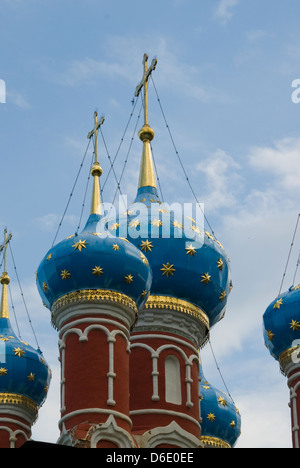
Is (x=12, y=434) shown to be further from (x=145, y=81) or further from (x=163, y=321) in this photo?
(x=145, y=81)

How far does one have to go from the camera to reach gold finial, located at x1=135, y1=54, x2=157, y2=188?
29.5 m

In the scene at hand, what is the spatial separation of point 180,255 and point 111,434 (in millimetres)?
5145

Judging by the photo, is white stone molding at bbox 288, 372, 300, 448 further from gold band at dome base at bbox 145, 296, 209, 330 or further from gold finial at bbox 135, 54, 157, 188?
gold finial at bbox 135, 54, 157, 188

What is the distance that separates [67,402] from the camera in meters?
23.8

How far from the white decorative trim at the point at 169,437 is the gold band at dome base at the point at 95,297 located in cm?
276

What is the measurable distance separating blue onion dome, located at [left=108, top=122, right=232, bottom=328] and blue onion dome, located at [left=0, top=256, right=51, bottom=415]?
3335mm

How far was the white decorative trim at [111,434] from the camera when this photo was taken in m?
23.1

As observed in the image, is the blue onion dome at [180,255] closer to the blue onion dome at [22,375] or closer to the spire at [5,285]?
the blue onion dome at [22,375]

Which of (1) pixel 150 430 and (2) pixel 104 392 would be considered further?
(1) pixel 150 430

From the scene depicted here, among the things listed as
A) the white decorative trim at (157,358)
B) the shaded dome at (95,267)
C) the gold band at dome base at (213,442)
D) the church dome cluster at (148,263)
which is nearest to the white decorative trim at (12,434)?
the white decorative trim at (157,358)

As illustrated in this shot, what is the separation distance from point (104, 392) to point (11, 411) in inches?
209

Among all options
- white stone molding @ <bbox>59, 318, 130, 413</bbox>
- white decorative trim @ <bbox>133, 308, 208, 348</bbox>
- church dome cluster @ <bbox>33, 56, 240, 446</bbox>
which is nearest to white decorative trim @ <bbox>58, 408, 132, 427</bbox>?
white stone molding @ <bbox>59, 318, 130, 413</bbox>
